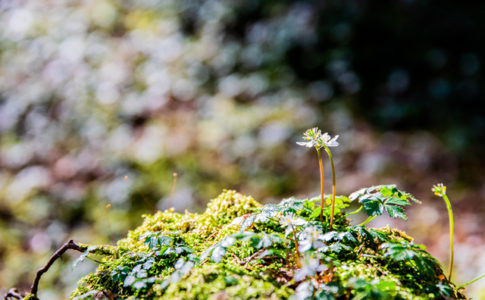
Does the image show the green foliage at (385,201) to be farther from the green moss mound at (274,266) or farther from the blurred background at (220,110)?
the blurred background at (220,110)

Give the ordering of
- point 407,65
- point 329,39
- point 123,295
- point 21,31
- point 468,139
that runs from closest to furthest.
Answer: point 123,295
point 468,139
point 407,65
point 329,39
point 21,31

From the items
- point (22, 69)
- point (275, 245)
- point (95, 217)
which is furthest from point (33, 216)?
point (275, 245)

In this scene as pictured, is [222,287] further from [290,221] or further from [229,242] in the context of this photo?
[290,221]

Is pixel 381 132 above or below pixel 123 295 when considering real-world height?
above

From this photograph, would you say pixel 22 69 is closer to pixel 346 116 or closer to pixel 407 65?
pixel 346 116

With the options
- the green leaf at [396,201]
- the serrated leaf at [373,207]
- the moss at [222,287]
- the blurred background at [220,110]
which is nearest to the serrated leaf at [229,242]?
the moss at [222,287]

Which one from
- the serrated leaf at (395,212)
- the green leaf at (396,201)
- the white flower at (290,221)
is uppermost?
the green leaf at (396,201)
